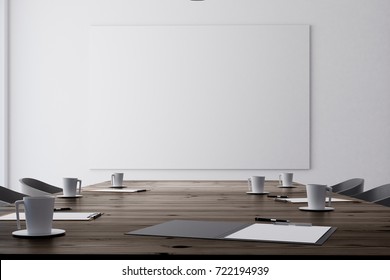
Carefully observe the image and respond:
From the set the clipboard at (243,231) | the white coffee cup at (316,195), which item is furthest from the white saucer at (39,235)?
A: the white coffee cup at (316,195)

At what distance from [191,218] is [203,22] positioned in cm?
542

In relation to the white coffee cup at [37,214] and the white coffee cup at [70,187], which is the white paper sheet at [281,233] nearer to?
the white coffee cup at [37,214]

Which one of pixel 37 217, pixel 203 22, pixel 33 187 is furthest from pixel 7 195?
pixel 203 22

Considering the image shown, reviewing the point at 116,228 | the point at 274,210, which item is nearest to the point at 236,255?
the point at 116,228

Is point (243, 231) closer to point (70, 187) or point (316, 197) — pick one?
point (316, 197)

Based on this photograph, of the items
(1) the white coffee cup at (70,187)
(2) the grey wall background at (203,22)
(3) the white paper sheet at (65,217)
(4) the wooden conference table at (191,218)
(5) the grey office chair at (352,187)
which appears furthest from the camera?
(2) the grey wall background at (203,22)

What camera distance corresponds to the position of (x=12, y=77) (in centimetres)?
721

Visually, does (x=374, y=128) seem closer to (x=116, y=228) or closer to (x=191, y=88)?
(x=191, y=88)

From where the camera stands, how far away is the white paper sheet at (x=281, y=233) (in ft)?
4.64

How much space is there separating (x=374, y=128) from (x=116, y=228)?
6017 mm

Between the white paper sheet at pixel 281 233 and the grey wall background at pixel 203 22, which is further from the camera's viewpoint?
the grey wall background at pixel 203 22

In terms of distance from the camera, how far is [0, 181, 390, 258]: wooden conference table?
49.8 inches

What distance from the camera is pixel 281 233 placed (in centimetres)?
151
